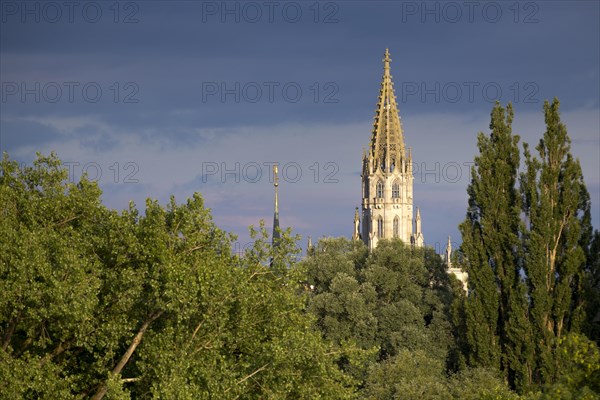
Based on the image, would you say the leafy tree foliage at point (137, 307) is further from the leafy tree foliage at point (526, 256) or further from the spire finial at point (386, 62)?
the spire finial at point (386, 62)

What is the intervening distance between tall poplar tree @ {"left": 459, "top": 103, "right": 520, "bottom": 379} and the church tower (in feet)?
313

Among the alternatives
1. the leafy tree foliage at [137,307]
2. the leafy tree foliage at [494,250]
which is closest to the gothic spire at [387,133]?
the leafy tree foliage at [494,250]

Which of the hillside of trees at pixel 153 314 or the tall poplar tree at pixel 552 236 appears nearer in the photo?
the hillside of trees at pixel 153 314

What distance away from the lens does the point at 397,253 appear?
69062 millimetres

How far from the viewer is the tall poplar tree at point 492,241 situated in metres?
53.2

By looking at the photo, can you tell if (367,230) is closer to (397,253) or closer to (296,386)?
(397,253)

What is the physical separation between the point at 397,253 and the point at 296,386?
1368 inches

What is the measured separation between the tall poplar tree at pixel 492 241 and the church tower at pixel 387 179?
313 ft

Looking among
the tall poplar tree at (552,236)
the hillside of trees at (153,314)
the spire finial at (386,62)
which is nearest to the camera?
the hillside of trees at (153,314)

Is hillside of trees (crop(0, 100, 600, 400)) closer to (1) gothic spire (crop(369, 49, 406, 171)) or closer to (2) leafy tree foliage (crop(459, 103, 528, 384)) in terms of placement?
(2) leafy tree foliage (crop(459, 103, 528, 384))

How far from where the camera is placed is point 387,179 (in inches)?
6009

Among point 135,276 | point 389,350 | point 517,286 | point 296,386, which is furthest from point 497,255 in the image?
point 135,276

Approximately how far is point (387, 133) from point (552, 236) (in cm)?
10158

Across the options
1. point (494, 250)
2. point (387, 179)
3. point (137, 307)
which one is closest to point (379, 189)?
point (387, 179)
